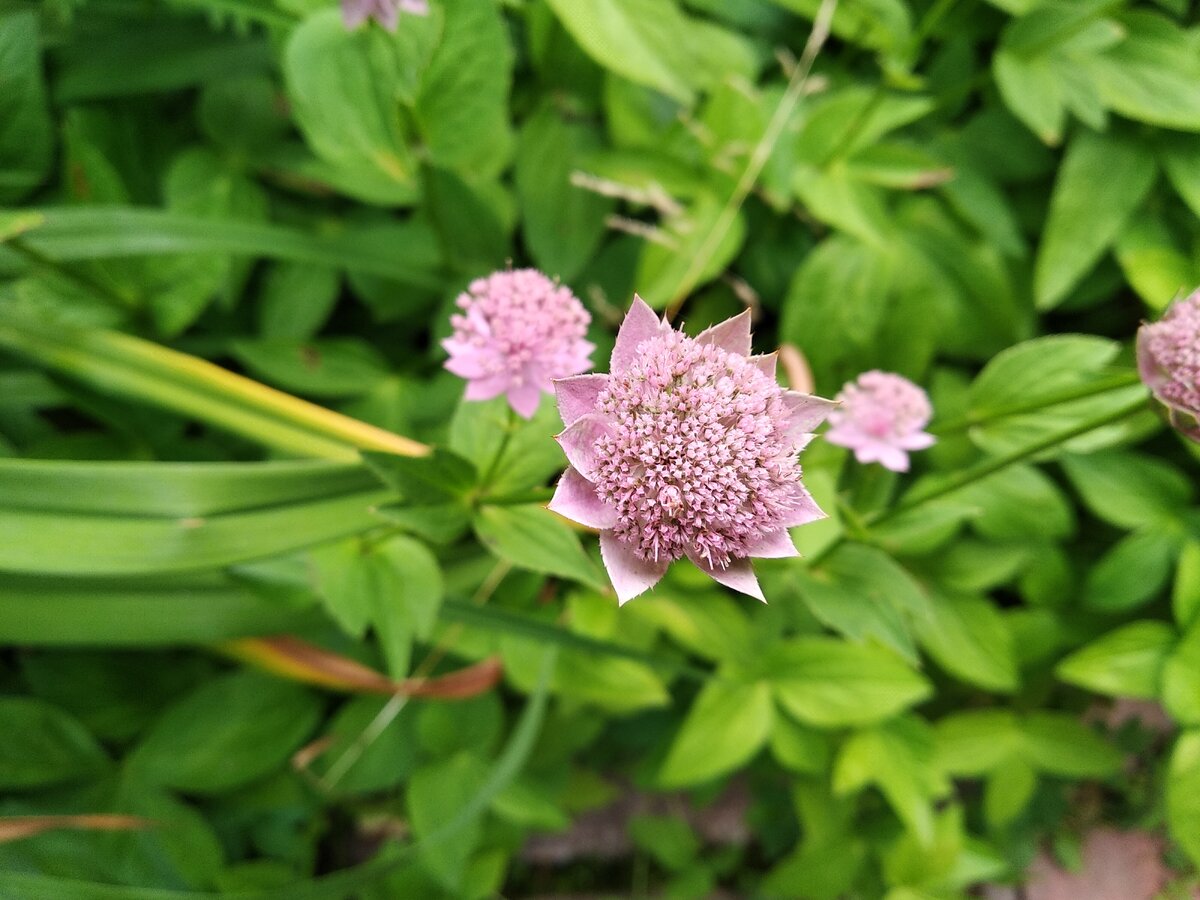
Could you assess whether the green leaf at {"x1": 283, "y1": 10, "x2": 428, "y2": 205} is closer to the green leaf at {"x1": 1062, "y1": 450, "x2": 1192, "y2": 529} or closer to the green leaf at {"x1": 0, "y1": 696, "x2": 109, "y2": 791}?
the green leaf at {"x1": 0, "y1": 696, "x2": 109, "y2": 791}

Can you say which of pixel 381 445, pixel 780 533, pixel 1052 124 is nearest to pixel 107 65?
pixel 381 445

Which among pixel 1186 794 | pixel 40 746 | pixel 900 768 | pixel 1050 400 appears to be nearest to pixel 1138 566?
pixel 1186 794

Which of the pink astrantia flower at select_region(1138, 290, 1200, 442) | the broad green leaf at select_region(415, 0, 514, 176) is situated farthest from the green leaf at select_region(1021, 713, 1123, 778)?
the broad green leaf at select_region(415, 0, 514, 176)

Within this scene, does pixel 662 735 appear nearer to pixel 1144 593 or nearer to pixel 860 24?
pixel 1144 593

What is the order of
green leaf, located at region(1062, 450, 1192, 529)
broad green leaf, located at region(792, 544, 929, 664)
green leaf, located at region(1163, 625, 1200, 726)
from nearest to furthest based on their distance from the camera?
broad green leaf, located at region(792, 544, 929, 664) < green leaf, located at region(1163, 625, 1200, 726) < green leaf, located at region(1062, 450, 1192, 529)

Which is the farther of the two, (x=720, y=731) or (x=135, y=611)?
(x=720, y=731)

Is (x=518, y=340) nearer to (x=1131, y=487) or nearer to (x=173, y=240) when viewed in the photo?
(x=173, y=240)
